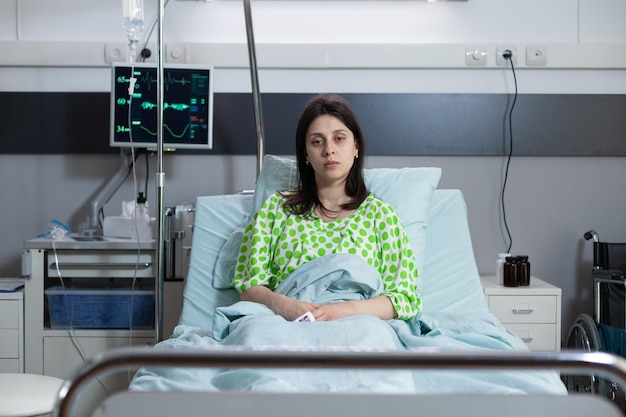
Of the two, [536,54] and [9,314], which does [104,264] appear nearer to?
[9,314]

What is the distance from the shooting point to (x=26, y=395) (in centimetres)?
238

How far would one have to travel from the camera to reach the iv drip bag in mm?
3045

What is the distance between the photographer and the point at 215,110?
364 centimetres

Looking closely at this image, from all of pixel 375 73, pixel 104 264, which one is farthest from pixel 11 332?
pixel 375 73

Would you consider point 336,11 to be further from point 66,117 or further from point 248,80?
point 66,117

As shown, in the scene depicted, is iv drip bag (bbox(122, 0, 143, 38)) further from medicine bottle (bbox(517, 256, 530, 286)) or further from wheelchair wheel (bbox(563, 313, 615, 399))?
wheelchair wheel (bbox(563, 313, 615, 399))

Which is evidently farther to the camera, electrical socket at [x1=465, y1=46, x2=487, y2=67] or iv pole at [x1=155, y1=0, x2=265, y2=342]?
electrical socket at [x1=465, y1=46, x2=487, y2=67]

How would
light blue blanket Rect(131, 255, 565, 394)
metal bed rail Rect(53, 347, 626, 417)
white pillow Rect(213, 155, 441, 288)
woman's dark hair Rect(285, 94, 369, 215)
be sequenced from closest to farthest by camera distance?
metal bed rail Rect(53, 347, 626, 417) < light blue blanket Rect(131, 255, 565, 394) < woman's dark hair Rect(285, 94, 369, 215) < white pillow Rect(213, 155, 441, 288)

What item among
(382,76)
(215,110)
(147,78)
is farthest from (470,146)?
(147,78)

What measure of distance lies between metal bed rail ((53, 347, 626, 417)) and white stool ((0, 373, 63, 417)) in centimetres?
112

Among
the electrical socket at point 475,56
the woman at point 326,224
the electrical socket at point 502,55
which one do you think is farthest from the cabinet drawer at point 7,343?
the electrical socket at point 502,55

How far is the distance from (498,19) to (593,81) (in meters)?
0.52

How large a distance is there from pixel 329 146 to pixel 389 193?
0.38m

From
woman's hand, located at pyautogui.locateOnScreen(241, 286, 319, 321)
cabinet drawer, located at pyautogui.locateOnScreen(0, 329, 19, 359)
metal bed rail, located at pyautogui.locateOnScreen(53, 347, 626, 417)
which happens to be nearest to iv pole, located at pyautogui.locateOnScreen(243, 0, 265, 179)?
woman's hand, located at pyautogui.locateOnScreen(241, 286, 319, 321)
